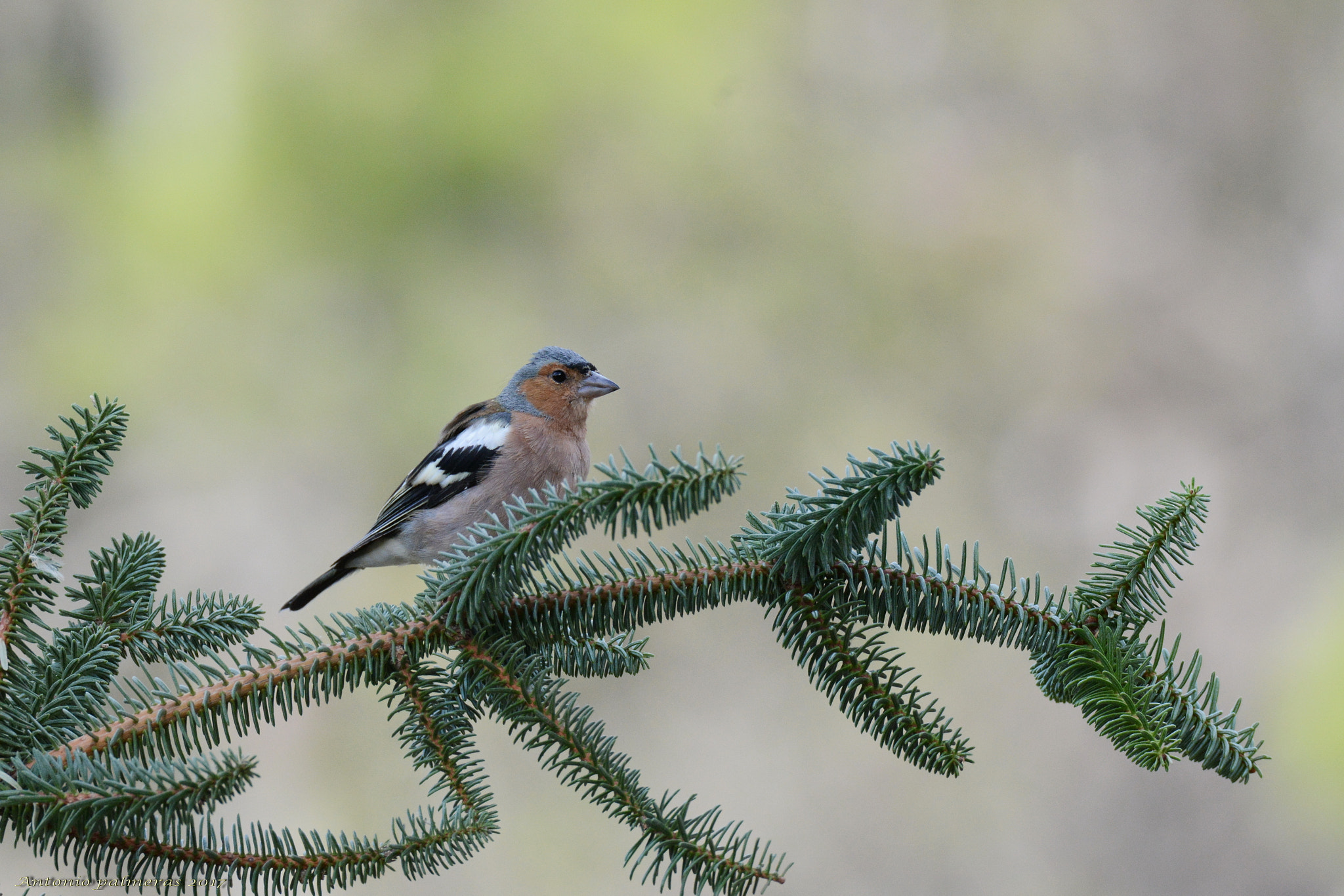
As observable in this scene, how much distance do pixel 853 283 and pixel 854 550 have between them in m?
6.01

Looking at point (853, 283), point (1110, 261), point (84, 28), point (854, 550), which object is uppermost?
point (1110, 261)

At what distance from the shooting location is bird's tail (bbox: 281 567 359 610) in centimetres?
333

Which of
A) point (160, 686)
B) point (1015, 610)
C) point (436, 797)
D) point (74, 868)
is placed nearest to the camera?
point (74, 868)

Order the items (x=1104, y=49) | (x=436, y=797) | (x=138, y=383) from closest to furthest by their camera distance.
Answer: (x=436, y=797) → (x=138, y=383) → (x=1104, y=49)

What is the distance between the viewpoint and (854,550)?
1600 millimetres

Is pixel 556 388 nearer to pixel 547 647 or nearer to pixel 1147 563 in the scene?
pixel 547 647

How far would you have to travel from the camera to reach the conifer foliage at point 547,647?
1.35 metres

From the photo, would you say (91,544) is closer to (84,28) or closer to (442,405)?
(442,405)

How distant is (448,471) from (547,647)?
6.41ft

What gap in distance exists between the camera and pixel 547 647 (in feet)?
5.89

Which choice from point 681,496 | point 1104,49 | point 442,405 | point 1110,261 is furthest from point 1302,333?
point 681,496

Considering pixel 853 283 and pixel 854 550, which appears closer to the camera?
pixel 854 550

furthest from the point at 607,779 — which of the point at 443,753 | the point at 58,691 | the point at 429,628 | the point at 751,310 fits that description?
the point at 751,310

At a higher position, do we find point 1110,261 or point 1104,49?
point 1104,49
